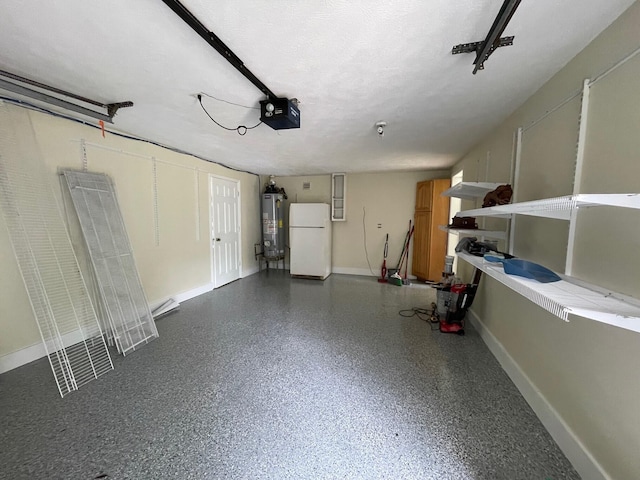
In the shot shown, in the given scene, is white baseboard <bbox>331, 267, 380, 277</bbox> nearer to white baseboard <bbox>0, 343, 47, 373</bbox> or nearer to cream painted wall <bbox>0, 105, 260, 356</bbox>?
cream painted wall <bbox>0, 105, 260, 356</bbox>

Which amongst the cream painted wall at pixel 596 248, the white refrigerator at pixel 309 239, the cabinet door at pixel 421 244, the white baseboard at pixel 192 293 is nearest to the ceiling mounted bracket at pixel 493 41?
the cream painted wall at pixel 596 248

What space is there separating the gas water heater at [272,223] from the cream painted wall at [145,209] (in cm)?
81

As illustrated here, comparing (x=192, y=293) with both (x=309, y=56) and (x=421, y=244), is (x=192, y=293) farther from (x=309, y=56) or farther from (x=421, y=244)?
(x=421, y=244)

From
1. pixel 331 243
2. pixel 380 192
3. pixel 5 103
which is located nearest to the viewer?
pixel 5 103

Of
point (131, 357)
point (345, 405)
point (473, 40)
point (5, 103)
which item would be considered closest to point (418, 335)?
point (345, 405)

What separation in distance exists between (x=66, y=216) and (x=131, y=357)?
1566 millimetres

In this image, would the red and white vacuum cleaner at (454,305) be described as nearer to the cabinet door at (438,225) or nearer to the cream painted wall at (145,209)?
the cabinet door at (438,225)

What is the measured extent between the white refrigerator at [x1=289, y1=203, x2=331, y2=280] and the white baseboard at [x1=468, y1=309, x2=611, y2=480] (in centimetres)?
355

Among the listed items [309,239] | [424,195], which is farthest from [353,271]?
[424,195]

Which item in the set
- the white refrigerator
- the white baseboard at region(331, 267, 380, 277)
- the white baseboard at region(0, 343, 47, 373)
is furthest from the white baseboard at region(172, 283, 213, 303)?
the white baseboard at region(331, 267, 380, 277)

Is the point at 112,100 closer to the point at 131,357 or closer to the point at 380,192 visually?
the point at 131,357

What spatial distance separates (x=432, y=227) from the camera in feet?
16.0

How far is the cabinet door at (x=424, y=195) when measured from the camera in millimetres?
4953

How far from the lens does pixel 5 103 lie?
210 cm
